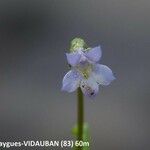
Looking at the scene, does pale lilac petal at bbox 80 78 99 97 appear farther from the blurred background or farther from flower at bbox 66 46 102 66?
the blurred background

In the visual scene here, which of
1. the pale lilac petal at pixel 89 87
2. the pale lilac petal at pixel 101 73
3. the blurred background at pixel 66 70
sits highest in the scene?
the blurred background at pixel 66 70

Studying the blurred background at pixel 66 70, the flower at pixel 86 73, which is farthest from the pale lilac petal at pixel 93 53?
the blurred background at pixel 66 70

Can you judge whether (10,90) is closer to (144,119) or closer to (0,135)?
(0,135)

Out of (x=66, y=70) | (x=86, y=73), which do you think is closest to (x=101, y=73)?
(x=86, y=73)

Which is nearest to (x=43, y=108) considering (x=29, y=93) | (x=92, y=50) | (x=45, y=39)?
(x=29, y=93)

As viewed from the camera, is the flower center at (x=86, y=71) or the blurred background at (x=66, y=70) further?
the blurred background at (x=66, y=70)

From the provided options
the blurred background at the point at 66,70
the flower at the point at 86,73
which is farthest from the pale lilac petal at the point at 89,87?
the blurred background at the point at 66,70

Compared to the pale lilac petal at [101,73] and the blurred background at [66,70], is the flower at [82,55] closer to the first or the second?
the pale lilac petal at [101,73]

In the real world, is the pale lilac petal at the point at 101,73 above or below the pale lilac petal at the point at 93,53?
below
